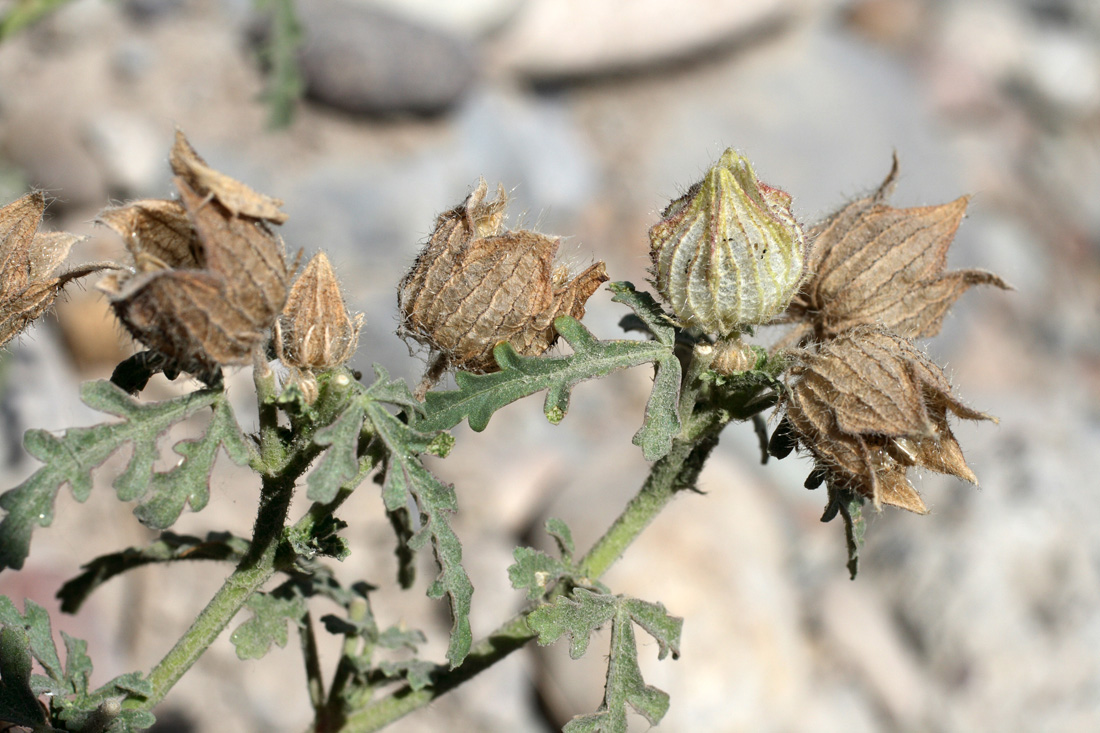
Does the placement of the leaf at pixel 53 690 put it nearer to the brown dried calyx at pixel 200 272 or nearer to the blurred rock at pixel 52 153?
the brown dried calyx at pixel 200 272

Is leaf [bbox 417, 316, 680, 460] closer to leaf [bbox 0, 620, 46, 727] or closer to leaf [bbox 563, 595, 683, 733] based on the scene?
leaf [bbox 563, 595, 683, 733]

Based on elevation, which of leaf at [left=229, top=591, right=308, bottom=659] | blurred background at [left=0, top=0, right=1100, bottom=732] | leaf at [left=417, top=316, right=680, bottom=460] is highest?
leaf at [left=417, top=316, right=680, bottom=460]

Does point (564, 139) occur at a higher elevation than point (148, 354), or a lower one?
lower

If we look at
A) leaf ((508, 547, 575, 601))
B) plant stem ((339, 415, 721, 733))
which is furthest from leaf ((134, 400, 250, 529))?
plant stem ((339, 415, 721, 733))

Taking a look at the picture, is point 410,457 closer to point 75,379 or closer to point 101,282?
point 101,282

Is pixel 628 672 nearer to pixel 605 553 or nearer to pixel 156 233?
pixel 605 553

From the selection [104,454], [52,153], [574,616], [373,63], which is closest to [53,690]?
[104,454]

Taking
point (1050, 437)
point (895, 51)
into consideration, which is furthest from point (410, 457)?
point (895, 51)
